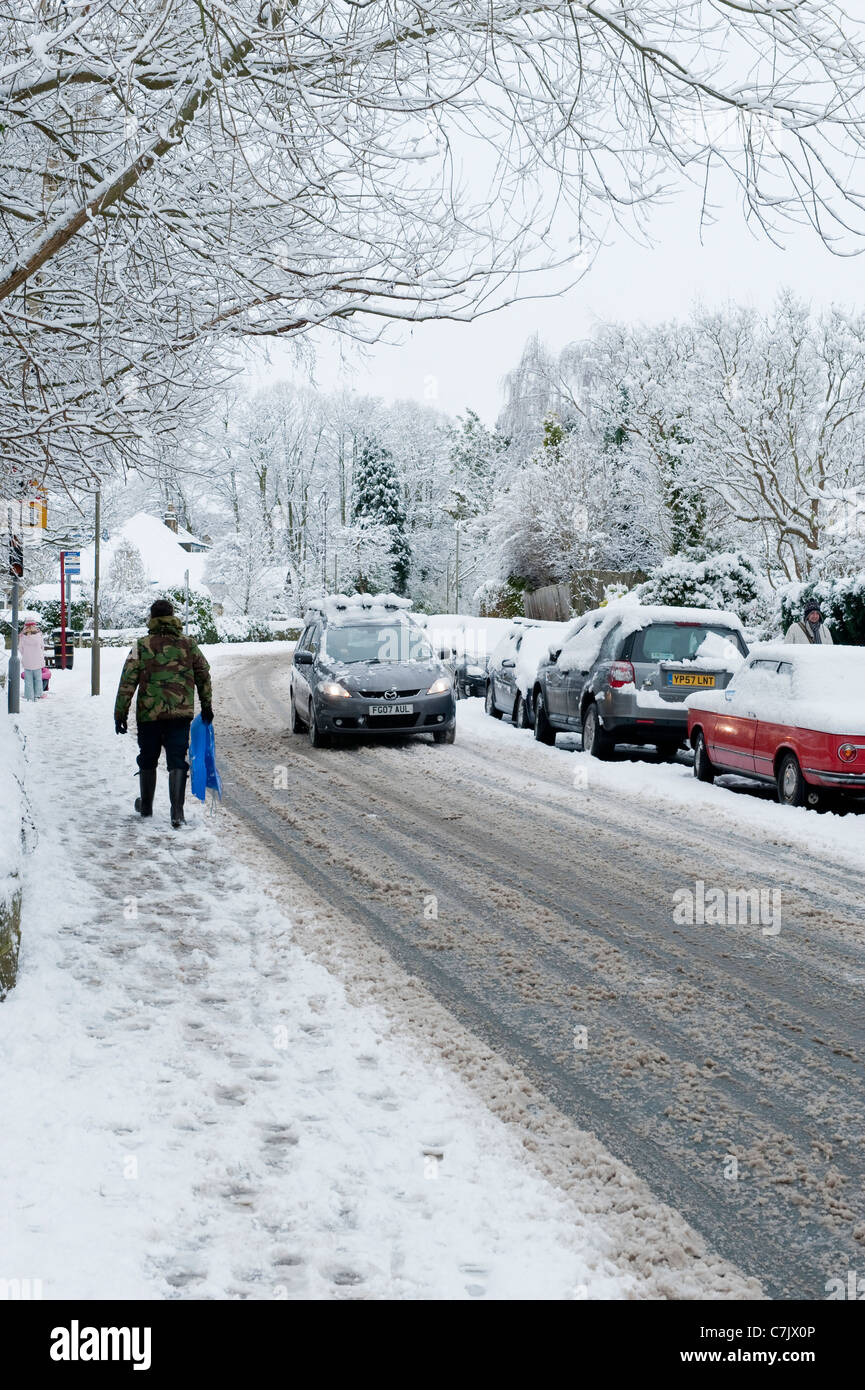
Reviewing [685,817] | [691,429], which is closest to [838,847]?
[685,817]

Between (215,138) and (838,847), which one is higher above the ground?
(215,138)

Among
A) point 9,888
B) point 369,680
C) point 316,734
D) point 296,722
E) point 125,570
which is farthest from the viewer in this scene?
point 125,570

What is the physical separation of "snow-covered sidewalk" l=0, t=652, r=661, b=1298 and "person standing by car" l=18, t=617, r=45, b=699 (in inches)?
688

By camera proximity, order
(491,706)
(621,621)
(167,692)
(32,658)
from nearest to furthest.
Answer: (167,692)
(621,621)
(491,706)
(32,658)

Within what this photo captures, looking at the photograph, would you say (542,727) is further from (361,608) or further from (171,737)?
(171,737)

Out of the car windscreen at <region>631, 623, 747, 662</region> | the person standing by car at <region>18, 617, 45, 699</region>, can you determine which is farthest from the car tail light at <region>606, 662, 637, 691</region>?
the person standing by car at <region>18, 617, 45, 699</region>

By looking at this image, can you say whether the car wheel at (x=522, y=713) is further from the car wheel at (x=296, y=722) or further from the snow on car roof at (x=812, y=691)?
the snow on car roof at (x=812, y=691)

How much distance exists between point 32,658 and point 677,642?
1401 cm

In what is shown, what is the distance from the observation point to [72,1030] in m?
5.05

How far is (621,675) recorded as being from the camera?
567 inches

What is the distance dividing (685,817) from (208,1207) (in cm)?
794

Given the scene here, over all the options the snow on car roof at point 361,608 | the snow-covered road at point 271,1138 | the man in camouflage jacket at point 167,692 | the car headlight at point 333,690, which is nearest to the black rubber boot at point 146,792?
the man in camouflage jacket at point 167,692

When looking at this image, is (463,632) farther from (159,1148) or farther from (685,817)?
(159,1148)

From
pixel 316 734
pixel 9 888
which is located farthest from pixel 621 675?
pixel 9 888
